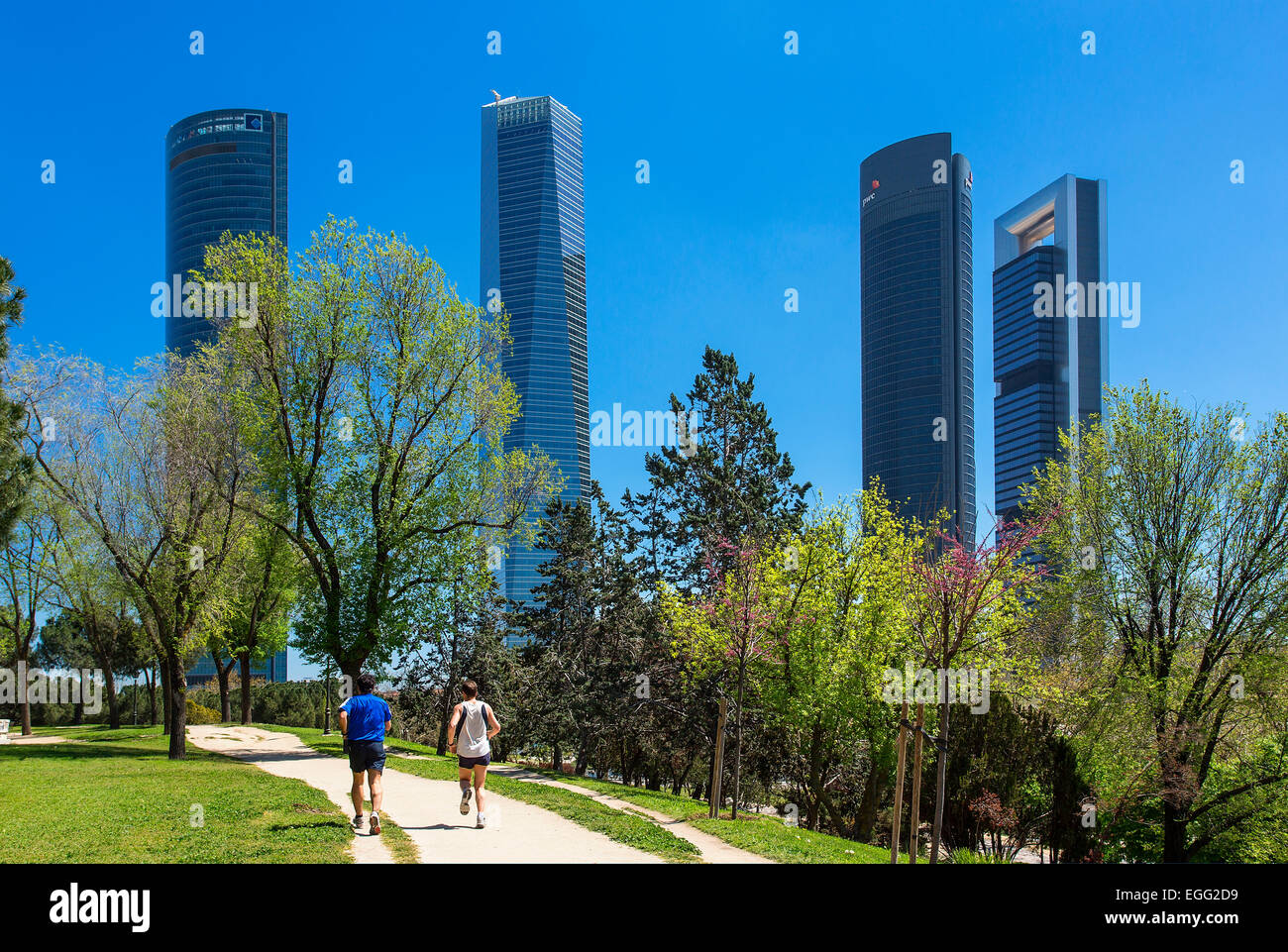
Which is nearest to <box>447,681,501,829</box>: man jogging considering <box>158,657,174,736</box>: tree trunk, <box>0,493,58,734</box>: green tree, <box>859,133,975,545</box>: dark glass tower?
<box>158,657,174,736</box>: tree trunk

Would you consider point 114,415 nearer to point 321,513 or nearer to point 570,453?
point 321,513

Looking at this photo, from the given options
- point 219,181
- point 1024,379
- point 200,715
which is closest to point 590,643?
point 200,715

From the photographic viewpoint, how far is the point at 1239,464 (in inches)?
933

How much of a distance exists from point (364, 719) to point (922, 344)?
190771 mm

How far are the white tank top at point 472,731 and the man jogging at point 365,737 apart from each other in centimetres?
98

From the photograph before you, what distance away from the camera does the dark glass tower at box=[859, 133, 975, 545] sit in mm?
179000

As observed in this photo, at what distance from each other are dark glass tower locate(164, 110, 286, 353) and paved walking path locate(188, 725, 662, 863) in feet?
580

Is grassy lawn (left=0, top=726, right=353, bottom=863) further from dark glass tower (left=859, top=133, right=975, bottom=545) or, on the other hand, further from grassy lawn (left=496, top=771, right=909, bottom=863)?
dark glass tower (left=859, top=133, right=975, bottom=545)

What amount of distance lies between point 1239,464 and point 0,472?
31.3m

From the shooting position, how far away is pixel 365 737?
428 inches

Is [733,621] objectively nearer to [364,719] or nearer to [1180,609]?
[364,719]

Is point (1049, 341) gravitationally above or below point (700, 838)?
above

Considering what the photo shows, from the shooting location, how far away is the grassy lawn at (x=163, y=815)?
984 cm
